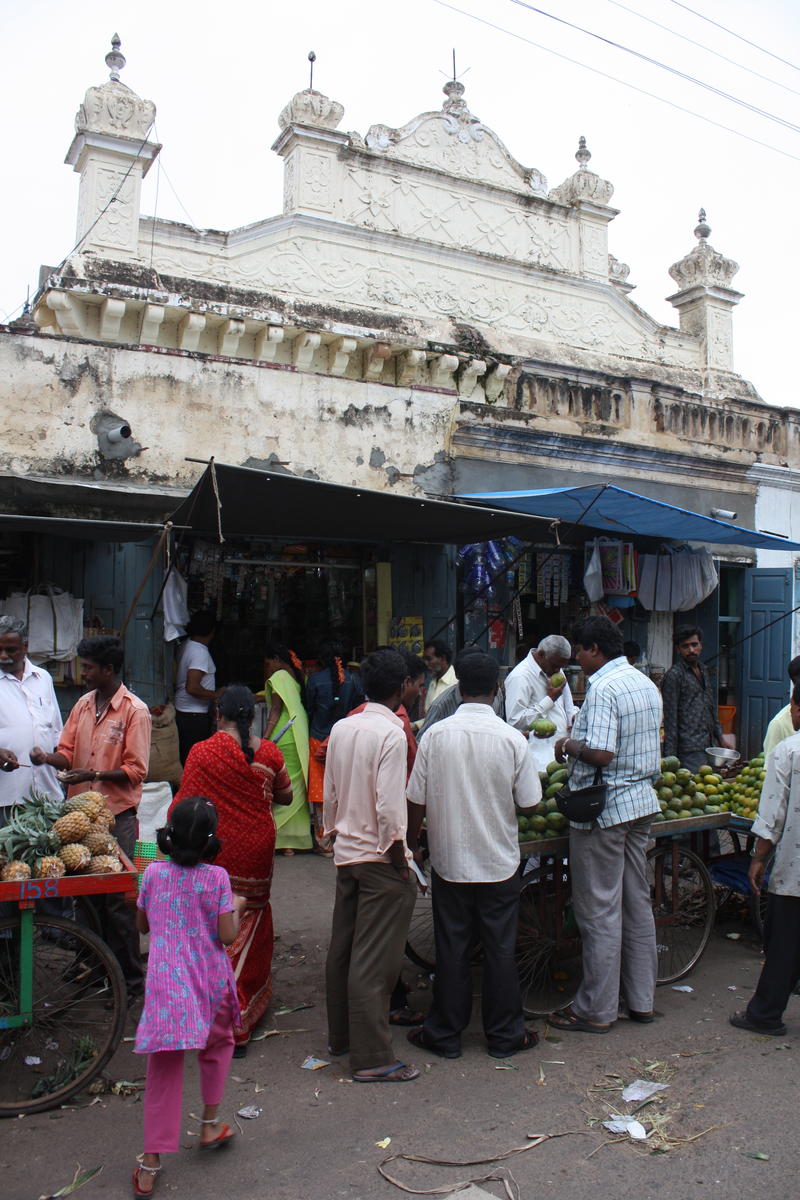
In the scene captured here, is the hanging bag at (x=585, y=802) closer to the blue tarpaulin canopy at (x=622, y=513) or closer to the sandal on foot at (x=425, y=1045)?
the sandal on foot at (x=425, y=1045)

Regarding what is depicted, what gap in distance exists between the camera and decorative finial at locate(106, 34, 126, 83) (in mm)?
11293

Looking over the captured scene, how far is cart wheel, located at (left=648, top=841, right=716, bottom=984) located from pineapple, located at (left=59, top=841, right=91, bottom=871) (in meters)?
3.05

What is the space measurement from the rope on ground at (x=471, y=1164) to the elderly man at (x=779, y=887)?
1.42m

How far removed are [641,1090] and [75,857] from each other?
2.53 meters

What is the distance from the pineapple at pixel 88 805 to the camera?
404 centimetres

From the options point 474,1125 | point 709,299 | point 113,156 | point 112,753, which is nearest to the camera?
point 474,1125

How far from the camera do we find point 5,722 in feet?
15.0

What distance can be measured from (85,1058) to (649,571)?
8.12 metres

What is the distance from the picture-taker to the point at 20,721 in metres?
4.60

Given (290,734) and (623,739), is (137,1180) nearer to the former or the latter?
(623,739)

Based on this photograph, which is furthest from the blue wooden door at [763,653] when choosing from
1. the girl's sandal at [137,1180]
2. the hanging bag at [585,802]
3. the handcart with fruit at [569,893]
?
the girl's sandal at [137,1180]

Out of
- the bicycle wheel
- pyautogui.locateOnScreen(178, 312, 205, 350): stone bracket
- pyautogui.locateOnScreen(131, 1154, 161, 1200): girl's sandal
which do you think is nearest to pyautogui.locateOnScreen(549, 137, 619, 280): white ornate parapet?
pyautogui.locateOnScreen(178, 312, 205, 350): stone bracket

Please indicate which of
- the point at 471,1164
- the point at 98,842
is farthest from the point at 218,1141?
the point at 98,842

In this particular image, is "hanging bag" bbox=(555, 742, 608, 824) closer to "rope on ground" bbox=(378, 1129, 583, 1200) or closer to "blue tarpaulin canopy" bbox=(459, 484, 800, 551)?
"rope on ground" bbox=(378, 1129, 583, 1200)
